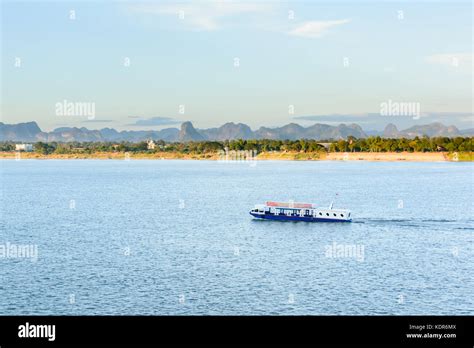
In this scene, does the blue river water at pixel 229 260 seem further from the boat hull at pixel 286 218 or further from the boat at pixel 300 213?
the boat at pixel 300 213

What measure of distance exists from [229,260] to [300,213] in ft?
134

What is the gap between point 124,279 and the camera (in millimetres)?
63312

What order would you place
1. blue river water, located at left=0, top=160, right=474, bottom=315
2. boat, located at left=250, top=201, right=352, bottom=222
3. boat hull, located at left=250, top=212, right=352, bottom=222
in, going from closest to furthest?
blue river water, located at left=0, top=160, right=474, bottom=315 → boat, located at left=250, top=201, right=352, bottom=222 → boat hull, located at left=250, top=212, right=352, bottom=222

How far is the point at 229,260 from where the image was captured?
73.3m

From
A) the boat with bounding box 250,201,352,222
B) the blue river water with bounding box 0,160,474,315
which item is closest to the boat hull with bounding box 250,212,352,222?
the boat with bounding box 250,201,352,222

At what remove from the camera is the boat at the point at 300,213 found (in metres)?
110

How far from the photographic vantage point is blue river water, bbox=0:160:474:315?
54.8 metres

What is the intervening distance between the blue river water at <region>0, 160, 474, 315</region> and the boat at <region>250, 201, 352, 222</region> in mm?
1951

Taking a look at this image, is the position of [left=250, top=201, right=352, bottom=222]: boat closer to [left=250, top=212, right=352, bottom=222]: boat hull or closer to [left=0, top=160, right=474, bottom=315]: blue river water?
[left=250, top=212, right=352, bottom=222]: boat hull

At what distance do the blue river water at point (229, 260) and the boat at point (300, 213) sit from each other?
6.40 feet

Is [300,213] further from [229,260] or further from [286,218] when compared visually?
[229,260]

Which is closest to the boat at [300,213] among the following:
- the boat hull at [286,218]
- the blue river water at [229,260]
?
the boat hull at [286,218]

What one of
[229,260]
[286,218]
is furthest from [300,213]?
[229,260]

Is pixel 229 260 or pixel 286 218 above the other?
pixel 286 218
